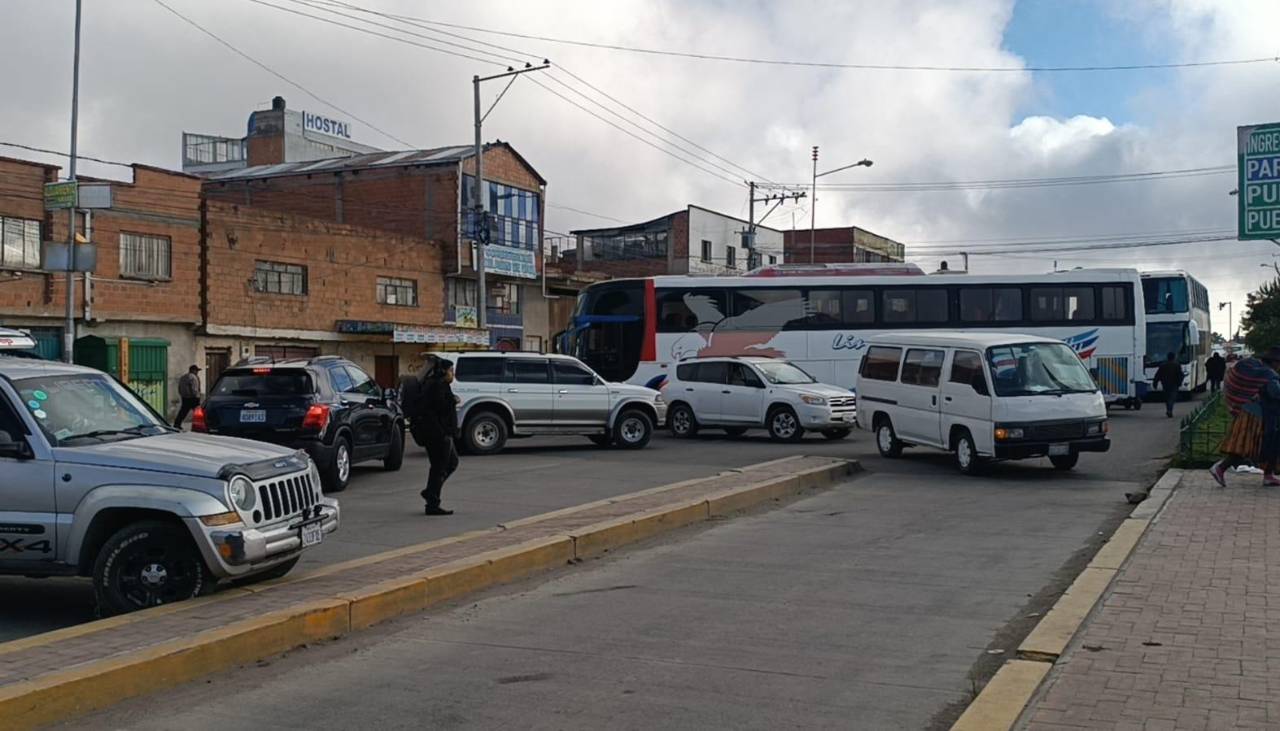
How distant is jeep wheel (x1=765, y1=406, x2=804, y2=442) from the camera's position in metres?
24.2

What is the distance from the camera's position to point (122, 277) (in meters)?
33.5

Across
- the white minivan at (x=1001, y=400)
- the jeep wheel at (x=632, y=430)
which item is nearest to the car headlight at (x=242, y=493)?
the white minivan at (x=1001, y=400)

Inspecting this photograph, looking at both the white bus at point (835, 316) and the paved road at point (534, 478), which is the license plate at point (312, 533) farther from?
the white bus at point (835, 316)

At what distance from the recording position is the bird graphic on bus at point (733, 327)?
30.6 metres

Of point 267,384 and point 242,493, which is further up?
point 267,384

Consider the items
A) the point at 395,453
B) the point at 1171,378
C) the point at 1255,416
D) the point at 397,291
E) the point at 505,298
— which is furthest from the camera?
the point at 505,298

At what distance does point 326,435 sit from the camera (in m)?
15.3

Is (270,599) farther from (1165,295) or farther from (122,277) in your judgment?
(1165,295)

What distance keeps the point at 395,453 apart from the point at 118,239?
1922 cm

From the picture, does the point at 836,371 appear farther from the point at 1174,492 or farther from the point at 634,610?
the point at 634,610

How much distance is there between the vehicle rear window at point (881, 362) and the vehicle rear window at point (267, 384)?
32.1 ft

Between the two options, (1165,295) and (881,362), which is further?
(1165,295)

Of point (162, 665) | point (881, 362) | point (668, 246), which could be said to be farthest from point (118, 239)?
Result: point (668, 246)

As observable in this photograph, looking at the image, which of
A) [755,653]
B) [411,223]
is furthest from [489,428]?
[411,223]
